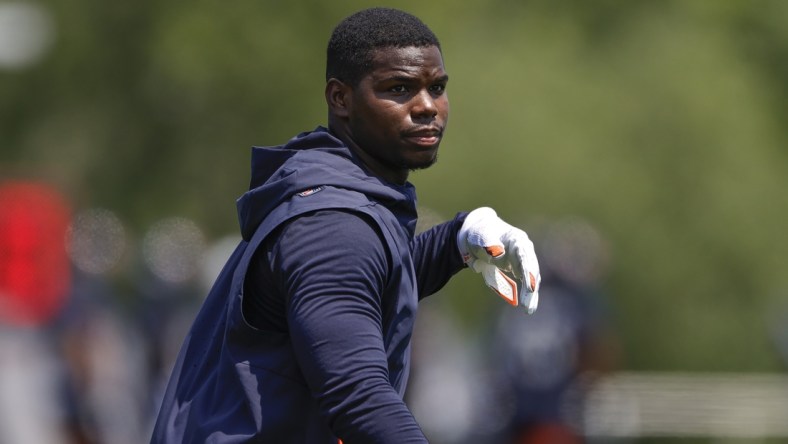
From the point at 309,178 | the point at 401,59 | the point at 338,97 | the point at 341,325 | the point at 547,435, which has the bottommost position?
the point at 547,435

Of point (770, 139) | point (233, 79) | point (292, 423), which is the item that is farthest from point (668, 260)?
point (292, 423)

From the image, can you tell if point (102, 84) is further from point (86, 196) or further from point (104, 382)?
point (104, 382)

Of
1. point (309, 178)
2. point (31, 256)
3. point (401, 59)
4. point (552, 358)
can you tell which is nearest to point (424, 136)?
point (401, 59)

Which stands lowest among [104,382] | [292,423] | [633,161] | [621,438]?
[621,438]

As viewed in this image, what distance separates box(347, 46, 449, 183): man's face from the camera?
390 cm

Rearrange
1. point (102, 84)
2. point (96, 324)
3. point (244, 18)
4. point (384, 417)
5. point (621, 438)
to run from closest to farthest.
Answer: point (384, 417) → point (96, 324) → point (621, 438) → point (244, 18) → point (102, 84)

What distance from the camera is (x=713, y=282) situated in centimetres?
1741

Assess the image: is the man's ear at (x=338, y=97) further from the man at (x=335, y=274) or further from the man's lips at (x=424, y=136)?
the man's lips at (x=424, y=136)

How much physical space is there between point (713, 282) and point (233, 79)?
19.5 ft

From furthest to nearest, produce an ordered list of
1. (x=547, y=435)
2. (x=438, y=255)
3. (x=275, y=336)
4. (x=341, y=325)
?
(x=547, y=435) → (x=438, y=255) → (x=275, y=336) → (x=341, y=325)

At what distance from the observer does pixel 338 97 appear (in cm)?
401

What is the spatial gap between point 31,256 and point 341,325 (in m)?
9.34

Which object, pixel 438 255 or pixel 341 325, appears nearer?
pixel 341 325

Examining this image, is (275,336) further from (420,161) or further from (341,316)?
(420,161)
